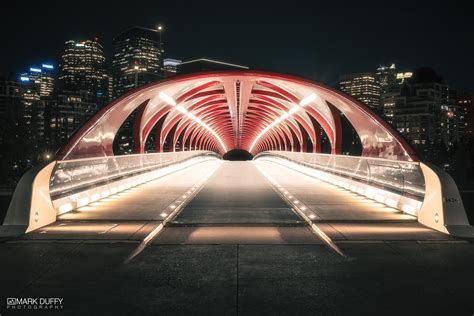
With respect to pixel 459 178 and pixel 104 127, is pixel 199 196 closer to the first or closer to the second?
pixel 104 127

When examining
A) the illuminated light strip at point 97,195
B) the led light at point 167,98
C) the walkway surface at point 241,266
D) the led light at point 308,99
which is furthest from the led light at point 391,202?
the led light at point 167,98

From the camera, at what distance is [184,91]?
28.5m

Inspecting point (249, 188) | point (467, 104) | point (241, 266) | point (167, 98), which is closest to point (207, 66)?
point (167, 98)

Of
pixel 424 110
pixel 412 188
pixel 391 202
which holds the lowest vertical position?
pixel 391 202

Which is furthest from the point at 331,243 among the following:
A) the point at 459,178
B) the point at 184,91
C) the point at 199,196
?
the point at 459,178

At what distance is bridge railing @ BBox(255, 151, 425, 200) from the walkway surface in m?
0.72

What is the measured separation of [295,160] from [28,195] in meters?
26.8

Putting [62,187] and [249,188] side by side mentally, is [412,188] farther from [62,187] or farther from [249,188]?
[249,188]

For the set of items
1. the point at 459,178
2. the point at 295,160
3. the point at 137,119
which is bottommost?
the point at 459,178

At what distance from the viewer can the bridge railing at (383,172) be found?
10.0 meters

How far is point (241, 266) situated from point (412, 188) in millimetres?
5507

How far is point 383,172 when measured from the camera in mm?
12594

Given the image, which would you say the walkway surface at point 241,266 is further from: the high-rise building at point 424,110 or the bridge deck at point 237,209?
the high-rise building at point 424,110

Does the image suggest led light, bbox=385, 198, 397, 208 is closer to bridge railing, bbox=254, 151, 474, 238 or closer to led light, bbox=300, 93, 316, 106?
bridge railing, bbox=254, 151, 474, 238
